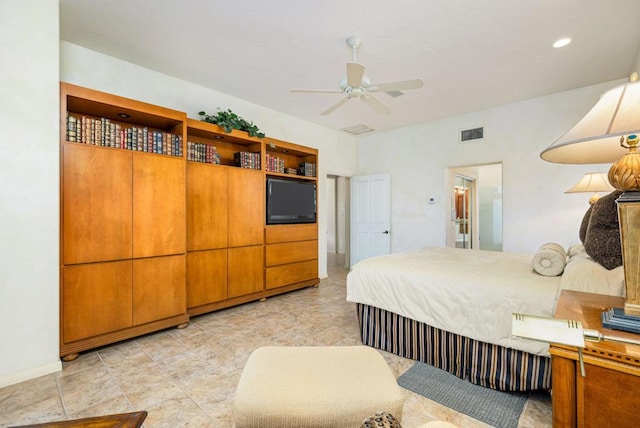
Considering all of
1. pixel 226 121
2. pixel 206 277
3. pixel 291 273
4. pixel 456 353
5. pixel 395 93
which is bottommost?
pixel 456 353

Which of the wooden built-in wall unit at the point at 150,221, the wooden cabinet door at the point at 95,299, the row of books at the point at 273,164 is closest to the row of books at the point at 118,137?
the wooden built-in wall unit at the point at 150,221

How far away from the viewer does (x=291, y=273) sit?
4.36 metres

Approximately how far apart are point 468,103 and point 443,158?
0.97 metres

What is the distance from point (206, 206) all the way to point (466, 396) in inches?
119

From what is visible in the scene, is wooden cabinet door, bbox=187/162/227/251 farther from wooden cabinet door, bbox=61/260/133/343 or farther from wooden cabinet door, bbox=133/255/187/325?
wooden cabinet door, bbox=61/260/133/343

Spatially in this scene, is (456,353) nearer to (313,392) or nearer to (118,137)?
(313,392)

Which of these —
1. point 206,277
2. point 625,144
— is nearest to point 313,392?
point 625,144

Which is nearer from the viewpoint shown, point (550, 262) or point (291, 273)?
point (550, 262)

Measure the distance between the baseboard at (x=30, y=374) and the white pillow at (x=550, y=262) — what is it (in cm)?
363

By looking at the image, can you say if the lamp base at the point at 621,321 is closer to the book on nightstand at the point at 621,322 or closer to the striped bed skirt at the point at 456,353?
the book on nightstand at the point at 621,322

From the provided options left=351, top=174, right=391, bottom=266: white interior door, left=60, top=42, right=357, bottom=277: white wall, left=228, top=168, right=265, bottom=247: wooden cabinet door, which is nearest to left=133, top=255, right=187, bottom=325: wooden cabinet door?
left=228, top=168, right=265, bottom=247: wooden cabinet door

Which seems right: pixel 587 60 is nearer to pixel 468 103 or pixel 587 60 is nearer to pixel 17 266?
pixel 468 103

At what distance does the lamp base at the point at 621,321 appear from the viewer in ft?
3.05

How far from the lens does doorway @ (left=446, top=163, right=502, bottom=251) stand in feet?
19.1
